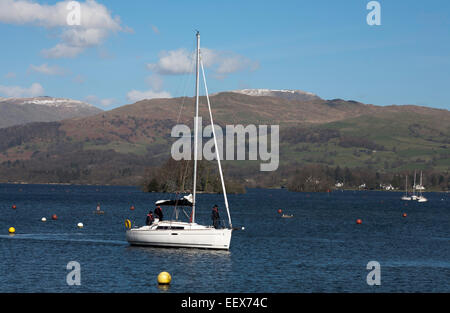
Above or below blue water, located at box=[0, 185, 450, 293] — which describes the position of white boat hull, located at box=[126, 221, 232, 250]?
above

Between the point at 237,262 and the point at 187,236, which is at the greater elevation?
the point at 187,236

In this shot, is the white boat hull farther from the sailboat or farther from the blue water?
the blue water

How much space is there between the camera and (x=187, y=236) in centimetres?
6066

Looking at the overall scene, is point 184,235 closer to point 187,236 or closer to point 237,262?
point 187,236

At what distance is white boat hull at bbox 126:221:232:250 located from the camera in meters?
60.2

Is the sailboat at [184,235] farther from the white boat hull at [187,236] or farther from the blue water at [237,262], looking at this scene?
the blue water at [237,262]

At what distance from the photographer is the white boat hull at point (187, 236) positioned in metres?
60.2

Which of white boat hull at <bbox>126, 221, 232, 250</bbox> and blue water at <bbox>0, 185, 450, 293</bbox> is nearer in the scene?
blue water at <bbox>0, 185, 450, 293</bbox>

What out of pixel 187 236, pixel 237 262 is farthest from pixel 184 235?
pixel 237 262

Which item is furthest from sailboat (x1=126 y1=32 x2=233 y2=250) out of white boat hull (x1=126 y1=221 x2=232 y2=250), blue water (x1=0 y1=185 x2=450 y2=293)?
blue water (x1=0 y1=185 x2=450 y2=293)

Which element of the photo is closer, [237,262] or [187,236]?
[237,262]

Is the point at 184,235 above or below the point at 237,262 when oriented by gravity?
above
